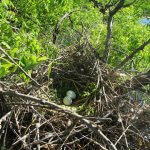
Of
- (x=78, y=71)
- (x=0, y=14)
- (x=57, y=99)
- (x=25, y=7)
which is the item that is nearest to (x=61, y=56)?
(x=78, y=71)

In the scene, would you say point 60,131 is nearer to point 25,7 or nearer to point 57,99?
point 57,99

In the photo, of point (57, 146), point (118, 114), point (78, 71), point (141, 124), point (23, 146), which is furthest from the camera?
point (78, 71)

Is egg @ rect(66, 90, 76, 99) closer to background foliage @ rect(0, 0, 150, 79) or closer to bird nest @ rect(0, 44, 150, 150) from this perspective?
bird nest @ rect(0, 44, 150, 150)

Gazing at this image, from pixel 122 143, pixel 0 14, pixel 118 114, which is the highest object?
pixel 0 14

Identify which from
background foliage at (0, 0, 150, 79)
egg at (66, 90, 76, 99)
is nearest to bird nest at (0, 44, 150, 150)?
egg at (66, 90, 76, 99)

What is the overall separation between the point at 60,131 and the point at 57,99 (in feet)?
2.24

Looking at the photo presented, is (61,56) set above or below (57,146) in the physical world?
above

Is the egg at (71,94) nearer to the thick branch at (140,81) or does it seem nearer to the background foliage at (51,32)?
the background foliage at (51,32)

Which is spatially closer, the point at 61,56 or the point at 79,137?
the point at 79,137

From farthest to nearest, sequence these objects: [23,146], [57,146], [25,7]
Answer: [25,7], [57,146], [23,146]

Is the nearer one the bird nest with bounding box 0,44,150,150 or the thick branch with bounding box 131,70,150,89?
the bird nest with bounding box 0,44,150,150

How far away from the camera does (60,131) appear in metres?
3.81

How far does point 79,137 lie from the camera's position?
3.82 meters

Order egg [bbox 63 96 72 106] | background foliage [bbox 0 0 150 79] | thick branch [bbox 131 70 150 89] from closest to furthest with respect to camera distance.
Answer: background foliage [bbox 0 0 150 79] < egg [bbox 63 96 72 106] < thick branch [bbox 131 70 150 89]
